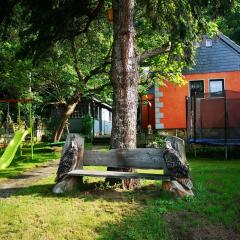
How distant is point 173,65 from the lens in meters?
19.0

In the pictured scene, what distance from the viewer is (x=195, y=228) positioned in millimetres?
6301

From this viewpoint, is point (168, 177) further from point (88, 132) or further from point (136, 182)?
point (88, 132)

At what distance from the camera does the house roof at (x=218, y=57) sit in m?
21.4

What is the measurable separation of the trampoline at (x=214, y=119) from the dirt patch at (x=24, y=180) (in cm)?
545

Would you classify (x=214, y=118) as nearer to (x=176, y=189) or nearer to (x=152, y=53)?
(x=152, y=53)

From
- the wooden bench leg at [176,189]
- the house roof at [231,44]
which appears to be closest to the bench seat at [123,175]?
the wooden bench leg at [176,189]

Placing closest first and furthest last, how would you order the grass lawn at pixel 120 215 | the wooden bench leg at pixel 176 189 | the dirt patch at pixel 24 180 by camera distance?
1. the grass lawn at pixel 120 215
2. the wooden bench leg at pixel 176 189
3. the dirt patch at pixel 24 180

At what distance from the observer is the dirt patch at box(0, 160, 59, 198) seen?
8.74 meters

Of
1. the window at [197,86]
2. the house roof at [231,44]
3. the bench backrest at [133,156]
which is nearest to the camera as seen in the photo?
the bench backrest at [133,156]

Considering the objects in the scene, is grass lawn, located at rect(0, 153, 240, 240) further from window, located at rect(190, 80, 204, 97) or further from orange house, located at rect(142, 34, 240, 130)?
window, located at rect(190, 80, 204, 97)

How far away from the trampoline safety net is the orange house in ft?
18.3

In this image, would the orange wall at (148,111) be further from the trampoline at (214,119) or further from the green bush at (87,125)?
the trampoline at (214,119)

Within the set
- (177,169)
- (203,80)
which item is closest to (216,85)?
(203,80)

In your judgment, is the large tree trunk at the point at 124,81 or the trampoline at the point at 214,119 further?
the trampoline at the point at 214,119
